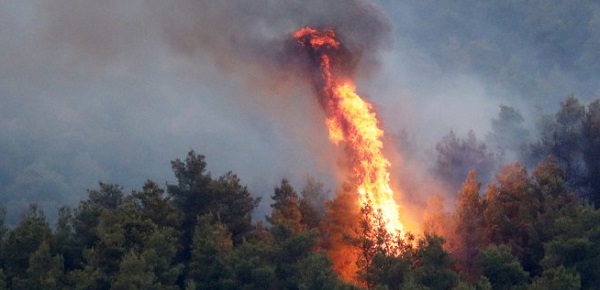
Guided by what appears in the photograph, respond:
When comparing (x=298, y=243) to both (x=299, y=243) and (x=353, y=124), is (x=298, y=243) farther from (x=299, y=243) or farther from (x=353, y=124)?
(x=353, y=124)

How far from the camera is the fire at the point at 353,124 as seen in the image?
39.8 metres

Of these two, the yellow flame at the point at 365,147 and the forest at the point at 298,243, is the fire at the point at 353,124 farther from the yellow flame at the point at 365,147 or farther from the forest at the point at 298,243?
the forest at the point at 298,243

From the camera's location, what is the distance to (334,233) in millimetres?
44844

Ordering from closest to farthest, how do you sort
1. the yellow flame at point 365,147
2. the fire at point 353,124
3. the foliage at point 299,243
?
the foliage at point 299,243 → the fire at point 353,124 → the yellow flame at point 365,147

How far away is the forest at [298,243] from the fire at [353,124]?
159 centimetres

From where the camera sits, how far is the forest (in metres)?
37.7

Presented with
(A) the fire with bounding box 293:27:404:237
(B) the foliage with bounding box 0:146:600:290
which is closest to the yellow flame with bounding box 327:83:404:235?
(A) the fire with bounding box 293:27:404:237

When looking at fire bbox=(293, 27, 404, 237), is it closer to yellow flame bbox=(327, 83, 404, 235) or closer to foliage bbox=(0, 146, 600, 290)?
yellow flame bbox=(327, 83, 404, 235)

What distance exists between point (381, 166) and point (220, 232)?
1040cm

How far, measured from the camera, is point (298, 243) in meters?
40.7

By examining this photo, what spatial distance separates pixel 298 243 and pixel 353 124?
7.58 m

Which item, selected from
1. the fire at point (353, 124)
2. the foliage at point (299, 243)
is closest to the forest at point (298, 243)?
the foliage at point (299, 243)

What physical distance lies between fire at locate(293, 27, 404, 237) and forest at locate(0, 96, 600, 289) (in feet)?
5.21

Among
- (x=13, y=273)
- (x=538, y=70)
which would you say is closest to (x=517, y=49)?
(x=538, y=70)
